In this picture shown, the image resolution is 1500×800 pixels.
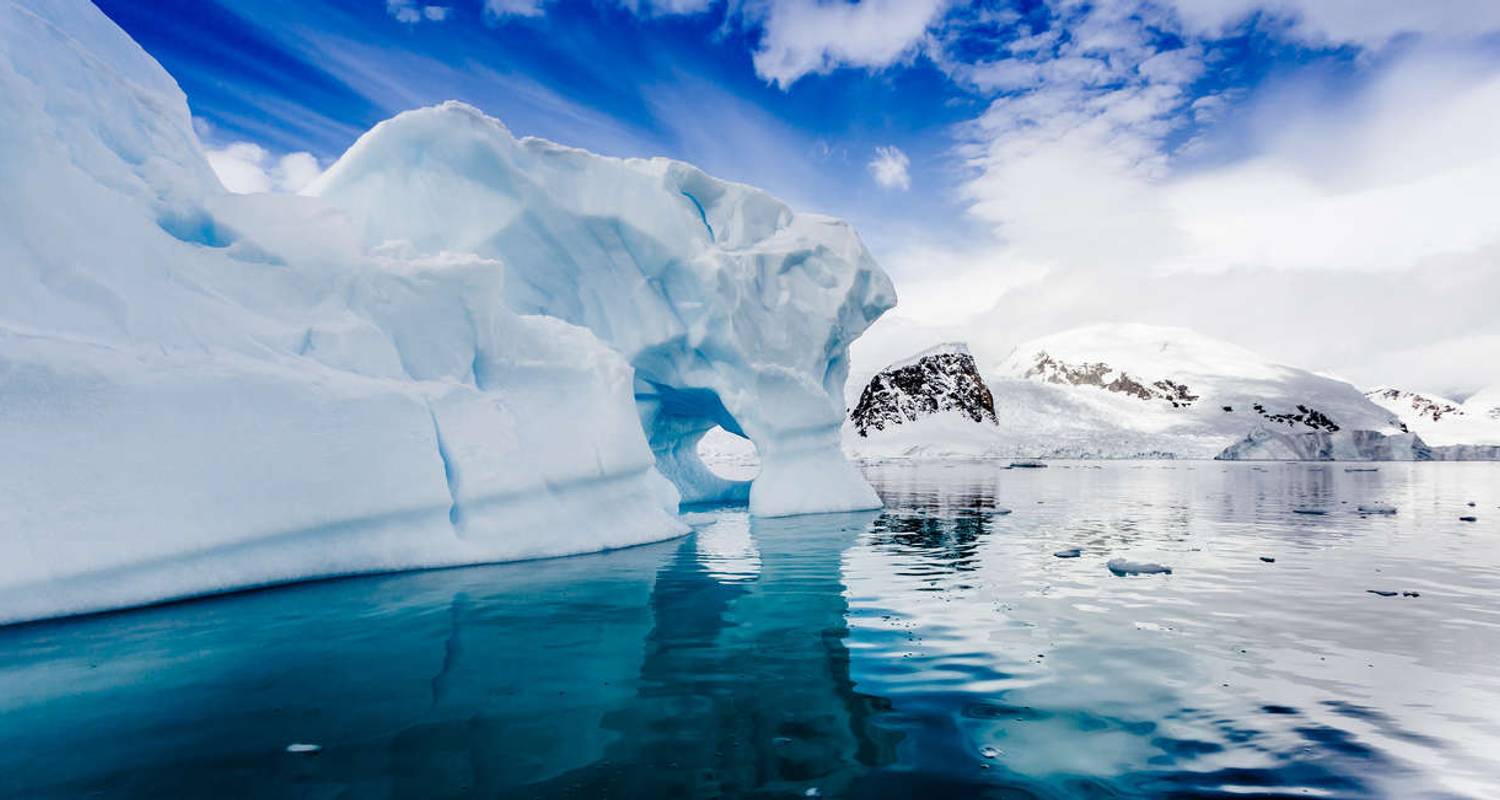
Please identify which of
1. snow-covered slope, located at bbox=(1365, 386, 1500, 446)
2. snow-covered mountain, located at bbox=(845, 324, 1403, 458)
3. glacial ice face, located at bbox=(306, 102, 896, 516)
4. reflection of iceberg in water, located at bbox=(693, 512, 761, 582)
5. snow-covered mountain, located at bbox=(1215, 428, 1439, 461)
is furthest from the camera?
Answer: snow-covered slope, located at bbox=(1365, 386, 1500, 446)

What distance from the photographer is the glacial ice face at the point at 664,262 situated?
16844mm

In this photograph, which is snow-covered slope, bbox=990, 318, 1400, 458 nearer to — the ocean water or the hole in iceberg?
the hole in iceberg

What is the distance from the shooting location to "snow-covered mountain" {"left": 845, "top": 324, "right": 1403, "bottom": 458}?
2611 inches

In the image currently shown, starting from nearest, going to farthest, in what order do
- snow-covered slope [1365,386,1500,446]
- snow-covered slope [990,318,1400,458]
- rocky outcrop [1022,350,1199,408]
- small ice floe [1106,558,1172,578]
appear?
small ice floe [1106,558,1172,578] → snow-covered slope [990,318,1400,458] → rocky outcrop [1022,350,1199,408] → snow-covered slope [1365,386,1500,446]

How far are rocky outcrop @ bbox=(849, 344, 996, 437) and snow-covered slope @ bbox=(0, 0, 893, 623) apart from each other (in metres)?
48.5

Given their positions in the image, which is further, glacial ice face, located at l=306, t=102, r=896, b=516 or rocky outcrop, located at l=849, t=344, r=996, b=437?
rocky outcrop, located at l=849, t=344, r=996, b=437

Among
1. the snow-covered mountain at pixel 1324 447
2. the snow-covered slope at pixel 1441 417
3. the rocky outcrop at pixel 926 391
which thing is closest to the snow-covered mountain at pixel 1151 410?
the rocky outcrop at pixel 926 391

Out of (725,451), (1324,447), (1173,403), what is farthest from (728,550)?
(1173,403)

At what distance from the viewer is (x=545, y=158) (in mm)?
18250

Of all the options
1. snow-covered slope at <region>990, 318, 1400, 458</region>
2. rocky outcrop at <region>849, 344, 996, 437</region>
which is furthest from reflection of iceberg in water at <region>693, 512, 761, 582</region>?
snow-covered slope at <region>990, 318, 1400, 458</region>

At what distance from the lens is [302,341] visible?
11.0 m

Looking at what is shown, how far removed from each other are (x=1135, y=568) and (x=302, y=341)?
11.1 metres

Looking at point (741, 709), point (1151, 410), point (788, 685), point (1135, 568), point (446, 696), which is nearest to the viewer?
point (741, 709)

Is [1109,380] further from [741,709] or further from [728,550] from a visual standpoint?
[741,709]
